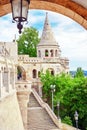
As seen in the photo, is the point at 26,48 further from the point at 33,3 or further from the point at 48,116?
the point at 33,3

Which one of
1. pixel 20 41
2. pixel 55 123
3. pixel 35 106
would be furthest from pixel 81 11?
pixel 20 41

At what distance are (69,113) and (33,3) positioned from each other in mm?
29545

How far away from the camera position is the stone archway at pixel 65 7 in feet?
13.0

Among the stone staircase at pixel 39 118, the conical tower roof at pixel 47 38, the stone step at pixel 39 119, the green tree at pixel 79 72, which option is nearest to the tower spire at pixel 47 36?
the conical tower roof at pixel 47 38

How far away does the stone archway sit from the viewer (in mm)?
3967

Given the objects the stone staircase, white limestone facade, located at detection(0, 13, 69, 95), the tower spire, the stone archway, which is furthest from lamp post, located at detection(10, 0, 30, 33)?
the tower spire

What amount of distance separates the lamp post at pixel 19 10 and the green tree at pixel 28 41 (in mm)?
42443

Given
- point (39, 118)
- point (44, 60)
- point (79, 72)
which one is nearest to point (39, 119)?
point (39, 118)

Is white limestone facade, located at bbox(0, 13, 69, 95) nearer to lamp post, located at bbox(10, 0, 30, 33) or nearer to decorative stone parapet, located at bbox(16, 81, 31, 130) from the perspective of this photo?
decorative stone parapet, located at bbox(16, 81, 31, 130)

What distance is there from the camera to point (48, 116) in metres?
27.0

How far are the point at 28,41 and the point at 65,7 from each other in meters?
42.7

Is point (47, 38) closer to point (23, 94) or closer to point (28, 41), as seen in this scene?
point (28, 41)

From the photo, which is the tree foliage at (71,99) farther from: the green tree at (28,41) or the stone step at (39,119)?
the green tree at (28,41)

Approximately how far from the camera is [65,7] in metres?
4.00
